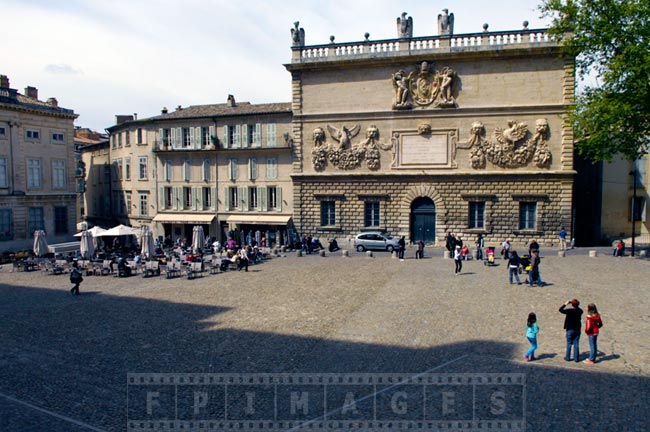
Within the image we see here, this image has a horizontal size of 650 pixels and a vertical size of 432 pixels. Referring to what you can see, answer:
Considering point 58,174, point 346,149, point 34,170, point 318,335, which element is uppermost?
point 346,149

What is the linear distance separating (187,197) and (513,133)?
23.8 metres

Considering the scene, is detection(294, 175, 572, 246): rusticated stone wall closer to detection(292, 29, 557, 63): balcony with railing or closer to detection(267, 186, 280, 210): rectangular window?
detection(267, 186, 280, 210): rectangular window

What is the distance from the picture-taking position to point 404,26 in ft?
99.8

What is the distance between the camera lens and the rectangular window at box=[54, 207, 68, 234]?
35.0 m

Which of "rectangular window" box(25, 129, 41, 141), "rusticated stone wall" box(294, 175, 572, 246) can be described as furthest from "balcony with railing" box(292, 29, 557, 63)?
"rectangular window" box(25, 129, 41, 141)

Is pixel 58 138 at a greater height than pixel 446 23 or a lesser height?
lesser

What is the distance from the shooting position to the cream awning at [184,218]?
36375mm

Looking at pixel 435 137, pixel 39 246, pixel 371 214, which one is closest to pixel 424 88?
pixel 435 137

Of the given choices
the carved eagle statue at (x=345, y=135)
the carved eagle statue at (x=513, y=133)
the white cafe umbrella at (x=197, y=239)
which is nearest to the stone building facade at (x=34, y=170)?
the white cafe umbrella at (x=197, y=239)

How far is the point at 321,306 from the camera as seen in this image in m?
15.9

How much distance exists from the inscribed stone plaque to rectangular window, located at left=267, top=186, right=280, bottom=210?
944cm

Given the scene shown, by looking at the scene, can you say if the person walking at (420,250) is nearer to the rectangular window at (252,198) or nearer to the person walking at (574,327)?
the rectangular window at (252,198)

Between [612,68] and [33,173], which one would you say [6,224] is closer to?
[33,173]

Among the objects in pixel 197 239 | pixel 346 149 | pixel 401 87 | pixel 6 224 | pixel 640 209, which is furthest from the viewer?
pixel 346 149
